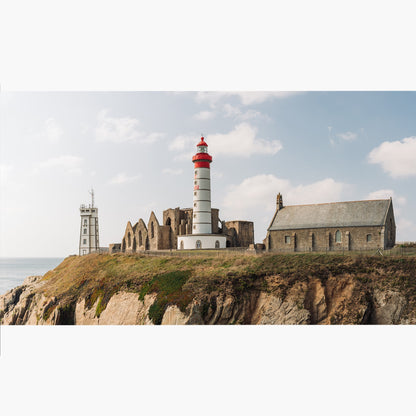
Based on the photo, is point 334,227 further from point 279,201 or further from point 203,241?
point 203,241

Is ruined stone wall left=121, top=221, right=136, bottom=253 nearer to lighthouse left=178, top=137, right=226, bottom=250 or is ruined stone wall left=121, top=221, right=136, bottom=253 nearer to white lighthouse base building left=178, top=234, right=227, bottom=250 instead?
lighthouse left=178, top=137, right=226, bottom=250

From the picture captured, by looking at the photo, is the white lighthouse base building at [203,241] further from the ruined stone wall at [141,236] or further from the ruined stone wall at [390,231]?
the ruined stone wall at [390,231]

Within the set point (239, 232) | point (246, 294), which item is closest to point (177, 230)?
point (239, 232)

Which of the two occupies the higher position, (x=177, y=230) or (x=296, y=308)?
(x=177, y=230)

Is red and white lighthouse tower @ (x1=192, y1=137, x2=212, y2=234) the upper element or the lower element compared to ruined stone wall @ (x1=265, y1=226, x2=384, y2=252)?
upper

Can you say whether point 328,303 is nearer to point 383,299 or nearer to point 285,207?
point 383,299

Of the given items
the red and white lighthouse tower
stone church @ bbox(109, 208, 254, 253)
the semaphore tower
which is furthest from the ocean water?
the red and white lighthouse tower
